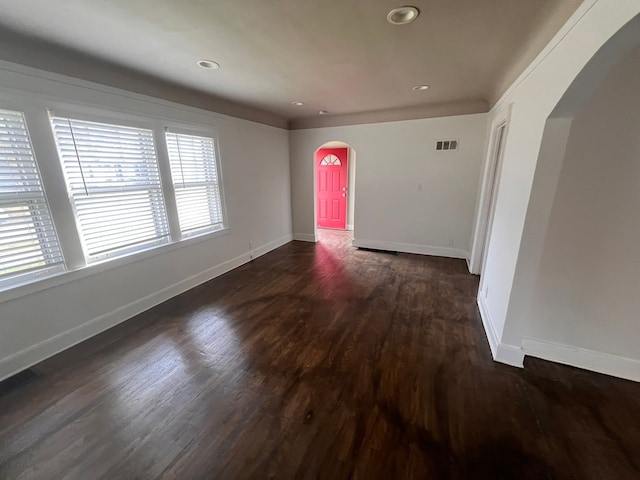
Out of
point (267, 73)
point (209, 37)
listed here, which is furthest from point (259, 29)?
point (267, 73)

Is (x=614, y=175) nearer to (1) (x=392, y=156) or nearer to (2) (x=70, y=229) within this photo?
(1) (x=392, y=156)

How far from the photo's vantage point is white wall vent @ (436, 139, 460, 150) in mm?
4098

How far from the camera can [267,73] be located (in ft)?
8.48

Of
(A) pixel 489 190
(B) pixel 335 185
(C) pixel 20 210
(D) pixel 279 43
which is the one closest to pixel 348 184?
(B) pixel 335 185

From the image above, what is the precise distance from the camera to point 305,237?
5.73 meters

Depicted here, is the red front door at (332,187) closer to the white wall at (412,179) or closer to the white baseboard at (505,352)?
the white wall at (412,179)

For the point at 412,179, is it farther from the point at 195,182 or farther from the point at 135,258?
the point at 135,258

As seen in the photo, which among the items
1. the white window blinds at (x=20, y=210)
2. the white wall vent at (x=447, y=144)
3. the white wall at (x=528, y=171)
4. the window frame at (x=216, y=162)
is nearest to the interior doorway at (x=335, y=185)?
the white wall vent at (x=447, y=144)

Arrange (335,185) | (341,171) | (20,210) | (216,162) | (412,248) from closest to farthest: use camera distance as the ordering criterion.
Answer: (20,210)
(216,162)
(412,248)
(341,171)
(335,185)

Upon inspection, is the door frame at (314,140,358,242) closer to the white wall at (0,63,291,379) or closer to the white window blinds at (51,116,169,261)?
the white wall at (0,63,291,379)

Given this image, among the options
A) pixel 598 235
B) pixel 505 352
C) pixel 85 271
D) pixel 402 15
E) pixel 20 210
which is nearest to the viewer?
pixel 402 15

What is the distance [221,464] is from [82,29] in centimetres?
290

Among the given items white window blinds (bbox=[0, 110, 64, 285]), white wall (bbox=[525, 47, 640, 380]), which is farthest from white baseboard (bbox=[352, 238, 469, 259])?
white window blinds (bbox=[0, 110, 64, 285])

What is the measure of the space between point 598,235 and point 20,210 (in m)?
4.33
